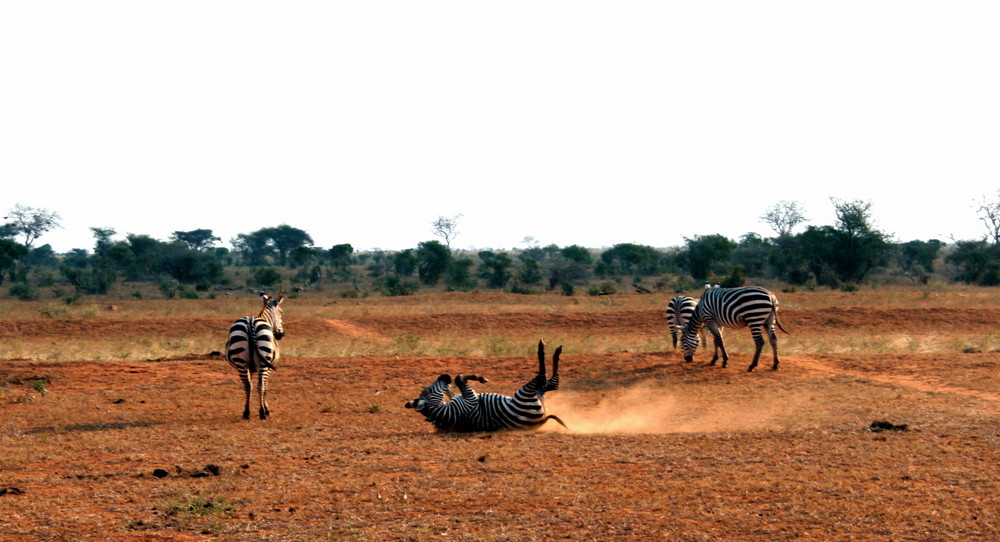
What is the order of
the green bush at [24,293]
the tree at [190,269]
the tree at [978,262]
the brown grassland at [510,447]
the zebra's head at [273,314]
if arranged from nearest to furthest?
1. the brown grassland at [510,447]
2. the zebra's head at [273,314]
3. the green bush at [24,293]
4. the tree at [978,262]
5. the tree at [190,269]

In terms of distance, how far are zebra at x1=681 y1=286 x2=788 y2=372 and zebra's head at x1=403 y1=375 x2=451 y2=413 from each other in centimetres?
757

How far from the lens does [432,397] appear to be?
42.3ft

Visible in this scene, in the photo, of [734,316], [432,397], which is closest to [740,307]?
[734,316]

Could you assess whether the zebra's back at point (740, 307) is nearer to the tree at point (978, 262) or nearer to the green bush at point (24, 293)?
the tree at point (978, 262)

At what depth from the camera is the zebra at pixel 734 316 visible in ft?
60.6

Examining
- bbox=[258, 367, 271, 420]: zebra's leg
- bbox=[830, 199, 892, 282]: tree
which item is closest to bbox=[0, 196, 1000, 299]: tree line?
bbox=[830, 199, 892, 282]: tree

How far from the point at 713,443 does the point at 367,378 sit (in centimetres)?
884

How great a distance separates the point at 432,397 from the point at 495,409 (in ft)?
3.67

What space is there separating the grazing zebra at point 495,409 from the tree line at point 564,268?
32.5 metres

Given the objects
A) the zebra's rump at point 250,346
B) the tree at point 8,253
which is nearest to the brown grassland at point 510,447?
the zebra's rump at point 250,346

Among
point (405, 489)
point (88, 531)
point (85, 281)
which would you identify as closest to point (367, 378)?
point (405, 489)

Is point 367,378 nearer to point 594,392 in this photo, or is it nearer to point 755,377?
point 594,392

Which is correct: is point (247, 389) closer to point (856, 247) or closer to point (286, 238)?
point (856, 247)

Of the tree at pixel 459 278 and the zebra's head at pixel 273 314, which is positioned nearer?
the zebra's head at pixel 273 314
